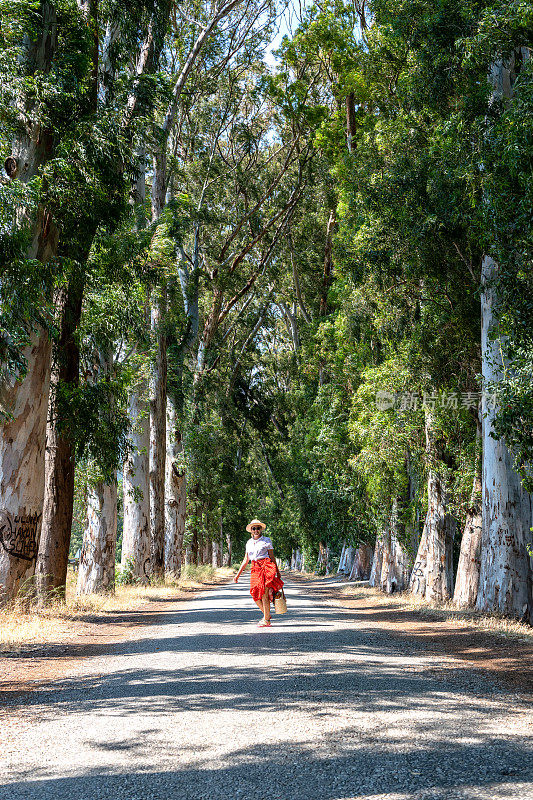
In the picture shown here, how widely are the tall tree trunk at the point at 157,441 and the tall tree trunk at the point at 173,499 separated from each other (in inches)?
187

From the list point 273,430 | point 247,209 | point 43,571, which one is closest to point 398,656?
point 43,571

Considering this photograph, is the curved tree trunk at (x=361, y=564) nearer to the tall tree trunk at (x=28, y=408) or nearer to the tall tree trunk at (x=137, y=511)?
the tall tree trunk at (x=137, y=511)

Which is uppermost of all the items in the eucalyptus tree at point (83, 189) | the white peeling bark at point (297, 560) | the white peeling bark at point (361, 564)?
the eucalyptus tree at point (83, 189)

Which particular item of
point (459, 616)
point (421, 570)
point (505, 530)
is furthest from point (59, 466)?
point (421, 570)

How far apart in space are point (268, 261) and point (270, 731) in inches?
1190

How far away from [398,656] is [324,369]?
26814mm

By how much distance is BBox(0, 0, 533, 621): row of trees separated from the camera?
38.8 ft

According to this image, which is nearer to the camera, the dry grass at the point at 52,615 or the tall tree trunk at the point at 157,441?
the dry grass at the point at 52,615

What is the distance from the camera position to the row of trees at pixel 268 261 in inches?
466

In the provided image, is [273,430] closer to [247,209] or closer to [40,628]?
[247,209]

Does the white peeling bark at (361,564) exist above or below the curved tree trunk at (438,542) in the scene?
below

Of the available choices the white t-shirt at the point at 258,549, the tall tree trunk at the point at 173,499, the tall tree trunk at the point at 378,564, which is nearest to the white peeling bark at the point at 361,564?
the tall tree trunk at the point at 378,564

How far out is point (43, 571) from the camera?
547 inches

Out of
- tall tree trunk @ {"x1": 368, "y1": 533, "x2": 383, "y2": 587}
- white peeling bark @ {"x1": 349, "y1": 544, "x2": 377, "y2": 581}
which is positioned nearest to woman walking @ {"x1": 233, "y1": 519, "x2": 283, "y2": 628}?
tall tree trunk @ {"x1": 368, "y1": 533, "x2": 383, "y2": 587}
